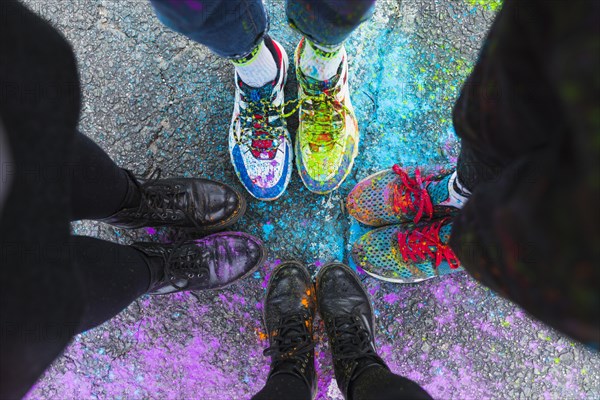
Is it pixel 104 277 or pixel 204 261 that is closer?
pixel 104 277

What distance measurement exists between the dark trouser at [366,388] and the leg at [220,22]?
93 cm

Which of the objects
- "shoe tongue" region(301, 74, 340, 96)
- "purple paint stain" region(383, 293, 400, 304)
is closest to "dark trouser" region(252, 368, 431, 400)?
"purple paint stain" region(383, 293, 400, 304)

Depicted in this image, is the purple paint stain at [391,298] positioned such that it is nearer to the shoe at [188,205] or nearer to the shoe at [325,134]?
the shoe at [325,134]

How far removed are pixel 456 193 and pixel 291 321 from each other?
69cm

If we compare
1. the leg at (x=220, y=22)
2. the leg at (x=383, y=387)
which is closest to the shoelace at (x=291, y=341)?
the leg at (x=383, y=387)

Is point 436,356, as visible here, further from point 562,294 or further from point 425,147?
point 562,294

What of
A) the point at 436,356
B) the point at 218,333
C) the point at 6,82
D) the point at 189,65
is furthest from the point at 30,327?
the point at 436,356

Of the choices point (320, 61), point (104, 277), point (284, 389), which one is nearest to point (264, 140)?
point (320, 61)

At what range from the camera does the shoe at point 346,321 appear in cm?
115

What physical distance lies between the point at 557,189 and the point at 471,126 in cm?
26

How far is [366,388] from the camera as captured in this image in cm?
101

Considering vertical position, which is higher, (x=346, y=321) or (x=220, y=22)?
(x=220, y=22)

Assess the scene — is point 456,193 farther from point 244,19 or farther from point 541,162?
point 244,19

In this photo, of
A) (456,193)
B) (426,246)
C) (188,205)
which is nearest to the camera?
(456,193)
